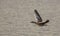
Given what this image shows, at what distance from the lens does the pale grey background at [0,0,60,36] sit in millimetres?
4789

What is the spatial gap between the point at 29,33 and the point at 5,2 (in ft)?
8.91

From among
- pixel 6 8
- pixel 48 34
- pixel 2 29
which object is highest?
pixel 6 8

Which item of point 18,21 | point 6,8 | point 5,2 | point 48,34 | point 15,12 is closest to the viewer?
point 48,34

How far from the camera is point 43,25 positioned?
5.05 metres

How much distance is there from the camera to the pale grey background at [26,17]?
479 centimetres

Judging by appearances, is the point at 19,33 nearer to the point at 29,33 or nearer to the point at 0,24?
the point at 29,33

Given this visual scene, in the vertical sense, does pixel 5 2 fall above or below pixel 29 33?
above

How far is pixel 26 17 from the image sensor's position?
566 centimetres

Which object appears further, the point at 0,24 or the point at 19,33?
the point at 0,24

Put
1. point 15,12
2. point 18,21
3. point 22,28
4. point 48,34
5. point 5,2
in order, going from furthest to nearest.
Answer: point 5,2 < point 15,12 < point 18,21 < point 22,28 < point 48,34

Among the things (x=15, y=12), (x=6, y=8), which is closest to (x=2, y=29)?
(x=15, y=12)

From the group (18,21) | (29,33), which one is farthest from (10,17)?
(29,33)

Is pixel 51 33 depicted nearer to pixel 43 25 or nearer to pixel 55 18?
pixel 43 25

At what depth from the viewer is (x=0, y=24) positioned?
526cm
